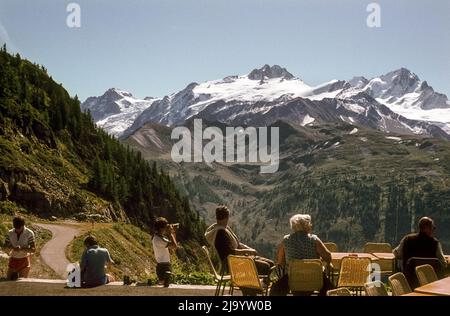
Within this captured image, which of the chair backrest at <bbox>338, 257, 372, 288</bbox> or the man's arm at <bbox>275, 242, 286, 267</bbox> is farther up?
the man's arm at <bbox>275, 242, 286, 267</bbox>

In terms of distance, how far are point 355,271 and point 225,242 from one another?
282 centimetres

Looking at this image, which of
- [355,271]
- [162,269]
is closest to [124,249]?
[162,269]

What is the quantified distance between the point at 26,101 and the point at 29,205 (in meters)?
33.3

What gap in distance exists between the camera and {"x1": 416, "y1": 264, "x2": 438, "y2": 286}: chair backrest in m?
10.7

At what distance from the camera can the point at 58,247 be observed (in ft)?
179

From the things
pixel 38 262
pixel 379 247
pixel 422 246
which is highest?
pixel 422 246

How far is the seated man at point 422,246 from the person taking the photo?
1319 centimetres

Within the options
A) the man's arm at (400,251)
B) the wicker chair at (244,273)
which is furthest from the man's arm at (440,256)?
the wicker chair at (244,273)

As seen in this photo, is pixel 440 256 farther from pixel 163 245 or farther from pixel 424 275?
pixel 163 245

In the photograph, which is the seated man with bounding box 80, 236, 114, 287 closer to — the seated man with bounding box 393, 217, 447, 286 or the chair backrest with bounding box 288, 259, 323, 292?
the chair backrest with bounding box 288, 259, 323, 292

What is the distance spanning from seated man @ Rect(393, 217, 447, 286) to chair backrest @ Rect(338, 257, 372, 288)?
1.54 m

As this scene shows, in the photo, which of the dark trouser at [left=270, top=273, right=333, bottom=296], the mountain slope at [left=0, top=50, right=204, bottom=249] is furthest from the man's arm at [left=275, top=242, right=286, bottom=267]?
the mountain slope at [left=0, top=50, right=204, bottom=249]

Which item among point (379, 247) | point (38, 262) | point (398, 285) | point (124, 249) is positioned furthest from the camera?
point (124, 249)
